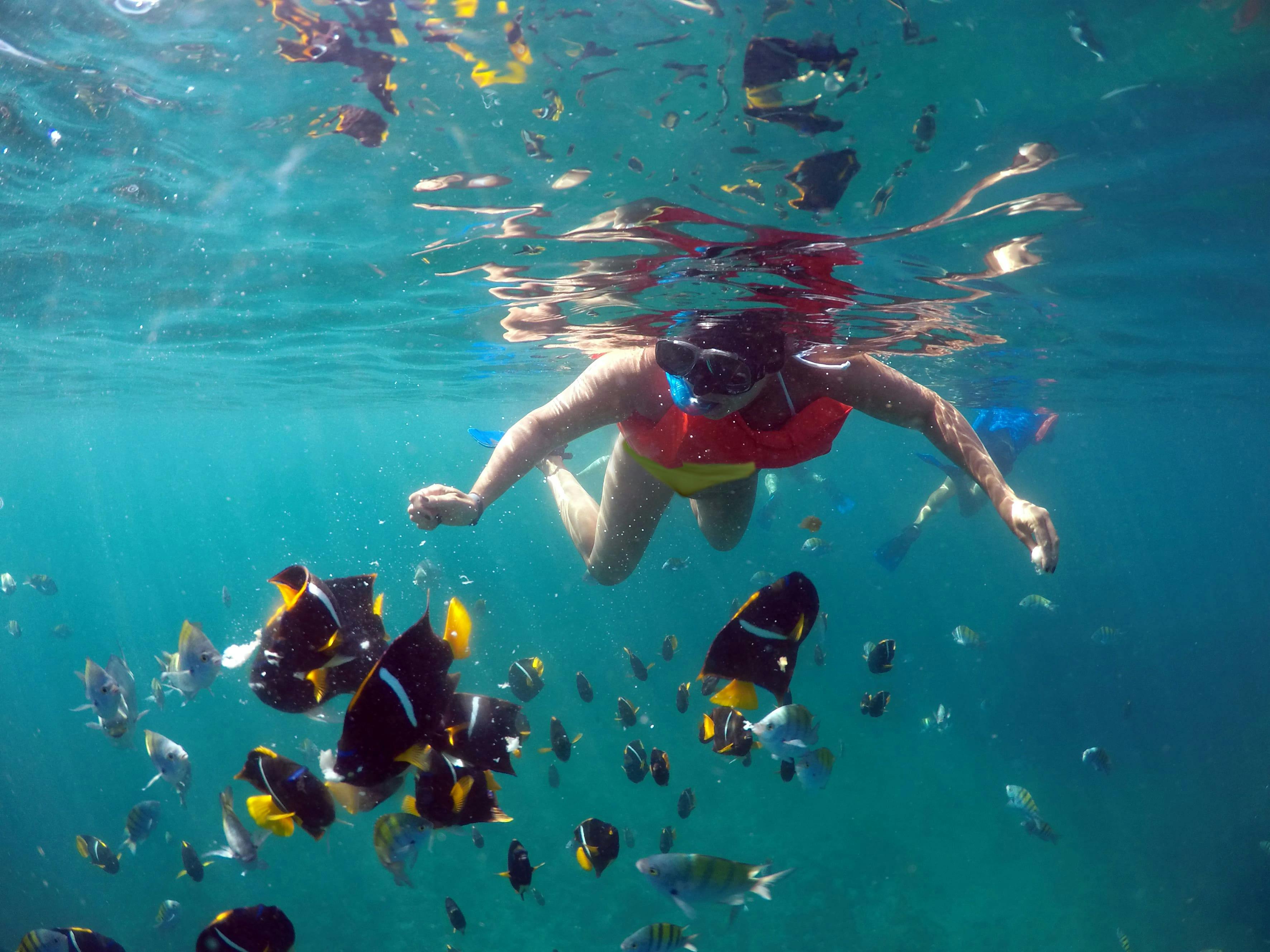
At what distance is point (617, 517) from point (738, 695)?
12.1 feet

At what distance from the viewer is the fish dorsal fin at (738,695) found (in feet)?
12.0

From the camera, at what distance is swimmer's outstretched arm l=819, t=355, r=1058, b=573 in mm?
5164

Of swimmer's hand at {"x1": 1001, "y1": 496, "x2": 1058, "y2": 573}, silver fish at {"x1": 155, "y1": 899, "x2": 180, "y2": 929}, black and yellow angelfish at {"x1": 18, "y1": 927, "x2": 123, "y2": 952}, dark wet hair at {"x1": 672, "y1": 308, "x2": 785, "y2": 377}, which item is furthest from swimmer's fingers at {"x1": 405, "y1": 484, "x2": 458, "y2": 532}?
silver fish at {"x1": 155, "y1": 899, "x2": 180, "y2": 929}

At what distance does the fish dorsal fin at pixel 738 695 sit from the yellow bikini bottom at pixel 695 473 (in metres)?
2.53

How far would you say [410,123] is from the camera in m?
6.64

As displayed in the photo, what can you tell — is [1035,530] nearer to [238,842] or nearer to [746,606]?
[746,606]

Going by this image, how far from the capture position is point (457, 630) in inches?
97.3

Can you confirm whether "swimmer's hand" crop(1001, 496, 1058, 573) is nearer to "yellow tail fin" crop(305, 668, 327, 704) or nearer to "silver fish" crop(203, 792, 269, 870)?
"yellow tail fin" crop(305, 668, 327, 704)

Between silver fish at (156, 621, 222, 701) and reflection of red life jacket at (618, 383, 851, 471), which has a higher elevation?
reflection of red life jacket at (618, 383, 851, 471)

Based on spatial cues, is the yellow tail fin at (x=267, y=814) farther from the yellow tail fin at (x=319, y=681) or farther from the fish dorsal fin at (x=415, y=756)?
the fish dorsal fin at (x=415, y=756)

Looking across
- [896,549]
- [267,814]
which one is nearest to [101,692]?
[267,814]

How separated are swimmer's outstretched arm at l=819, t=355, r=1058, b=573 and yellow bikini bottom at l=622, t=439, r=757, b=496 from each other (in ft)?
Result: 3.77

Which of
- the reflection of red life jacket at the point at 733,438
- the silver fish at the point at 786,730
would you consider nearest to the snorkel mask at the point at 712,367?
the reflection of red life jacket at the point at 733,438

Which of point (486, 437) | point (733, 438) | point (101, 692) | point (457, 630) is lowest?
point (101, 692)
